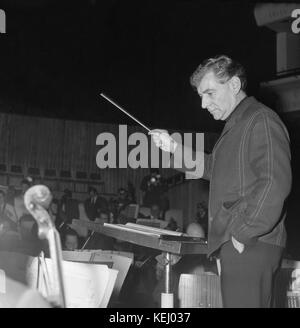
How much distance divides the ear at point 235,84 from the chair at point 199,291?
799 mm

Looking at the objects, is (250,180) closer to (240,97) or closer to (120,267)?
(240,97)

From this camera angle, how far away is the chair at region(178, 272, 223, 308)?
89.7 inches

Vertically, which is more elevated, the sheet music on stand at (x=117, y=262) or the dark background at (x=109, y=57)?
the dark background at (x=109, y=57)

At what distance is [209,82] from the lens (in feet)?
6.23

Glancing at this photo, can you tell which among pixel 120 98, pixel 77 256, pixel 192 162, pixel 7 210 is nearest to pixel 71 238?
pixel 7 210

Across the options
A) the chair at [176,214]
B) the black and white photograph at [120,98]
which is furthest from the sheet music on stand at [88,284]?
the chair at [176,214]

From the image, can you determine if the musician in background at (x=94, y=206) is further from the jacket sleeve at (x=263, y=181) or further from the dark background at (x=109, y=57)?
the jacket sleeve at (x=263, y=181)

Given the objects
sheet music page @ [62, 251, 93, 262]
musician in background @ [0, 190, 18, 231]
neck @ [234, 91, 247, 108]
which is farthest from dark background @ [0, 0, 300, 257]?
neck @ [234, 91, 247, 108]

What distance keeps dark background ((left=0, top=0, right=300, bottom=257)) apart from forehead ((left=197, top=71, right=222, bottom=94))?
32.8ft

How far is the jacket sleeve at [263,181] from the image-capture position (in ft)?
5.49

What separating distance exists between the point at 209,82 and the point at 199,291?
0.88m

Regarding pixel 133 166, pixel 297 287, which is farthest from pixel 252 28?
pixel 297 287

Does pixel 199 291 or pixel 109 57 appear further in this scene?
pixel 109 57
